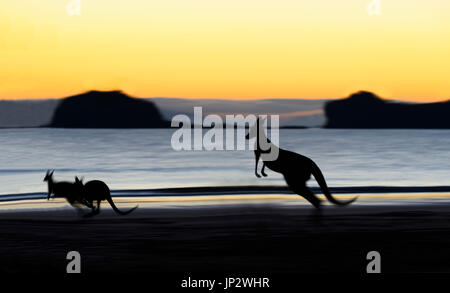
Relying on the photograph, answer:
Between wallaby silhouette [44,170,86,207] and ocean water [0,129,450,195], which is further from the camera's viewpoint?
ocean water [0,129,450,195]

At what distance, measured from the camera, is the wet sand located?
9648mm

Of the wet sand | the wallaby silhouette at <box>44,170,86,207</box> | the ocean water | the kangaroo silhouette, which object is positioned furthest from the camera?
the ocean water

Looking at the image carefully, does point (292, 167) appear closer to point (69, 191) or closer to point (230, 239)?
point (230, 239)

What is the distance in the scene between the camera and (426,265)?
955 cm

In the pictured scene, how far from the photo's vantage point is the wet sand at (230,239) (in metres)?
9.65

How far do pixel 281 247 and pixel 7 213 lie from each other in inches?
284

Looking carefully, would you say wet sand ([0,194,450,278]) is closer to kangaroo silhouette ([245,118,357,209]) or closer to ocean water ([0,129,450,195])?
kangaroo silhouette ([245,118,357,209])

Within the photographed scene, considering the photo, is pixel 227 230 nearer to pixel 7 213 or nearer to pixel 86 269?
pixel 86 269

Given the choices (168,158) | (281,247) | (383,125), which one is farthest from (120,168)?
(383,125)

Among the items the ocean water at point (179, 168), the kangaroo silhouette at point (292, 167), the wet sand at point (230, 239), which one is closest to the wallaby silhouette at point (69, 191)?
the wet sand at point (230, 239)

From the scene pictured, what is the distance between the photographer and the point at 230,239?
458 inches

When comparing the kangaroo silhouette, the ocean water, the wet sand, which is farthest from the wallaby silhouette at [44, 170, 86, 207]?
the ocean water

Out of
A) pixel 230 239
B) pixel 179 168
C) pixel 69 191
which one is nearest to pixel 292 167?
pixel 230 239
